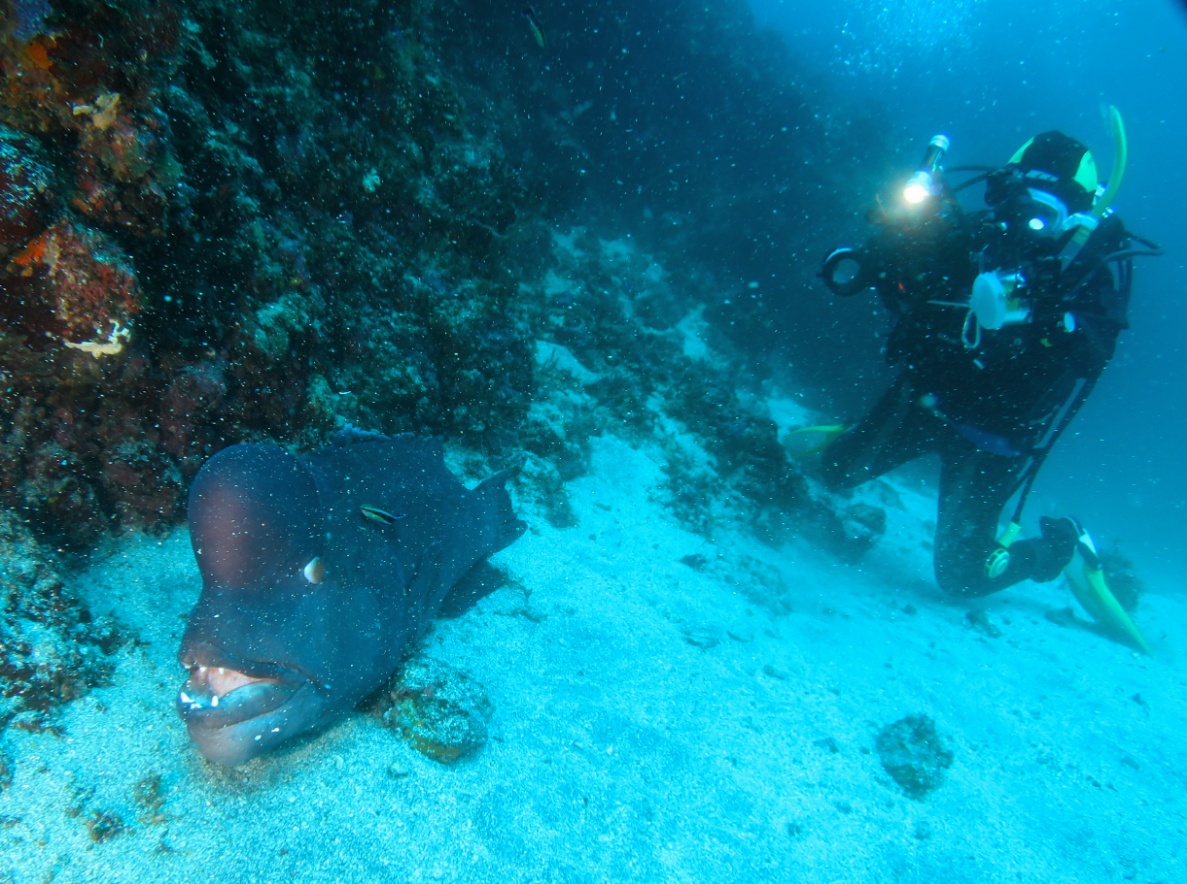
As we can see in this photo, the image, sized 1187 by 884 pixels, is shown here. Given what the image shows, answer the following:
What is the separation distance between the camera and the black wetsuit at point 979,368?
5.57m

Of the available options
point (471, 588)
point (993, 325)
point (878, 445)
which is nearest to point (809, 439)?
point (878, 445)

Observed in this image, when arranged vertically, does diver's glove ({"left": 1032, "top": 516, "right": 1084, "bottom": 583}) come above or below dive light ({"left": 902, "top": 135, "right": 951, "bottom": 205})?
below

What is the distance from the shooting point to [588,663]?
3580mm

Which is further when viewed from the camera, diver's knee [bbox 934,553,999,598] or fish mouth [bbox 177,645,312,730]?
diver's knee [bbox 934,553,999,598]

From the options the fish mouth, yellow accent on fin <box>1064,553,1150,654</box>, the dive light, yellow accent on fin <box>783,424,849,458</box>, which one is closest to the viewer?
the fish mouth

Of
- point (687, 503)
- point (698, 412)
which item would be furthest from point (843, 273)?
point (687, 503)

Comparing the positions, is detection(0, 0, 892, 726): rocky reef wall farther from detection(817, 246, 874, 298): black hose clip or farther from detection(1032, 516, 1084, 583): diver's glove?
detection(1032, 516, 1084, 583): diver's glove

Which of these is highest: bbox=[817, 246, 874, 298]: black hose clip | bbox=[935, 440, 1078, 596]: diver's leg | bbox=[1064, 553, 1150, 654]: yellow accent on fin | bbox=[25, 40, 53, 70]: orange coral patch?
bbox=[817, 246, 874, 298]: black hose clip

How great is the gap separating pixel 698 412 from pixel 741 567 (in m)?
2.72

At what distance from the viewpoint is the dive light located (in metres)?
5.88

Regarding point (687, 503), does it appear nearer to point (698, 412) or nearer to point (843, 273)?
point (698, 412)

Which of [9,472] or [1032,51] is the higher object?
[1032,51]

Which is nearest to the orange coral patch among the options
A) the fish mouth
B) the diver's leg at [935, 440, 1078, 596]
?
the fish mouth

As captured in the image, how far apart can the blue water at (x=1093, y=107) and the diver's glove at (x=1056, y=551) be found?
22.2m
